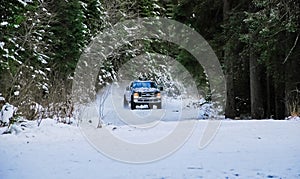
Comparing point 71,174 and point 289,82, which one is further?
point 289,82

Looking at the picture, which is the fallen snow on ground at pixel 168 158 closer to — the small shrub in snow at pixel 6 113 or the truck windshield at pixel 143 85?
the small shrub in snow at pixel 6 113

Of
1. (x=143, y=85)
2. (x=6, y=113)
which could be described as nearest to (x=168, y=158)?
(x=6, y=113)

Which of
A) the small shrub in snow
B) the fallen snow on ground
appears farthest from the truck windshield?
the small shrub in snow

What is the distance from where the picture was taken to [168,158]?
502cm

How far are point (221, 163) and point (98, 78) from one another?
73.8 feet

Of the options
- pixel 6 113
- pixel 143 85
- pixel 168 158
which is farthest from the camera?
pixel 143 85

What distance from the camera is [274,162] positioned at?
4512mm

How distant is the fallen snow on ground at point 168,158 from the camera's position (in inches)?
161

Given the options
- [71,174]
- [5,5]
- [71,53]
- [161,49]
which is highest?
[161,49]

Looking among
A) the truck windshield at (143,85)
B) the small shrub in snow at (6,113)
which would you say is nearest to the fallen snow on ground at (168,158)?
the small shrub in snow at (6,113)

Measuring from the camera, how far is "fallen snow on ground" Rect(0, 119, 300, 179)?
4094 millimetres

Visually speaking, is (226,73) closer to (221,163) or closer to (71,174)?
(221,163)

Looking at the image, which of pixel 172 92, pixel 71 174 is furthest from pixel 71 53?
pixel 71 174

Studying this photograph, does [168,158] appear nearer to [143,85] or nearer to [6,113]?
[6,113]
